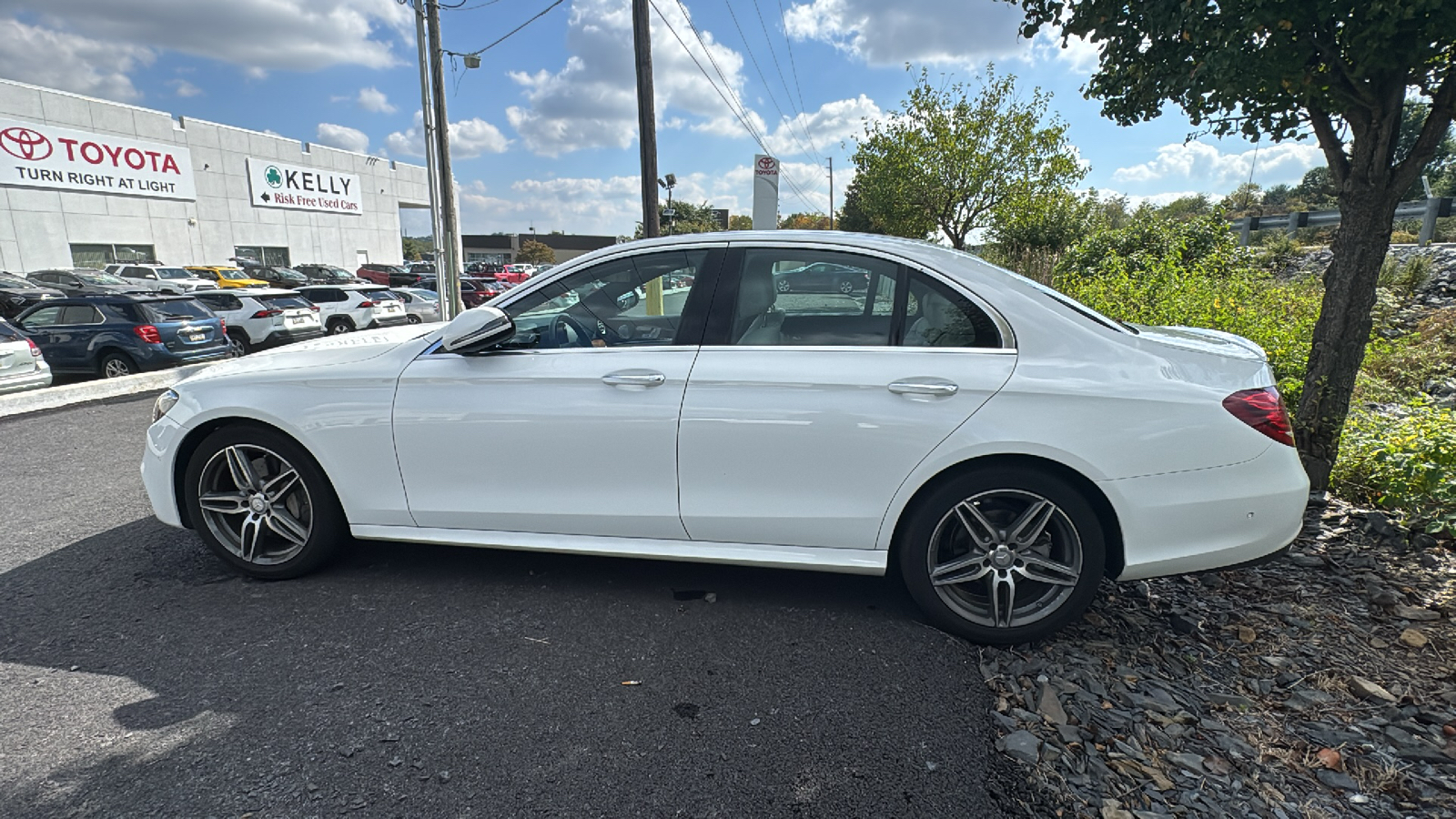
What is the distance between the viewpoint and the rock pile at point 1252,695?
7.52 feet

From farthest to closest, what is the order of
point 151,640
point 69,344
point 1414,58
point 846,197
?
point 846,197 → point 69,344 → point 1414,58 → point 151,640

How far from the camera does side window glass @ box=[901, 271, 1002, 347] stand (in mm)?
3080

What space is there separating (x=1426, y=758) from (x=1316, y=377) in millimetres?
2608

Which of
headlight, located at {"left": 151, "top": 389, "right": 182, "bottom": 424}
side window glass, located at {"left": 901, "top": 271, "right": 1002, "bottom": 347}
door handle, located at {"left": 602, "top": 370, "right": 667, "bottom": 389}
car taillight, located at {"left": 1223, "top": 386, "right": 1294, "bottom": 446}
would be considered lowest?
headlight, located at {"left": 151, "top": 389, "right": 182, "bottom": 424}

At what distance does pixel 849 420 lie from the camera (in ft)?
9.89

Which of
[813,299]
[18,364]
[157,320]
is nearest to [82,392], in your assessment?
[18,364]

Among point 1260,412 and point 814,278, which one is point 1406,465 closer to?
point 1260,412

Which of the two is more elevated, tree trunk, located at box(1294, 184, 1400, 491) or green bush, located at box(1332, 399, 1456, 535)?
tree trunk, located at box(1294, 184, 1400, 491)

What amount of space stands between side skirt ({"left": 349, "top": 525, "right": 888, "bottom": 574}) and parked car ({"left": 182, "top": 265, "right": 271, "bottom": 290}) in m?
33.0

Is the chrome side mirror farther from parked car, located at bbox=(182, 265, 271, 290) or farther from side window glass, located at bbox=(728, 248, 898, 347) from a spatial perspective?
parked car, located at bbox=(182, 265, 271, 290)

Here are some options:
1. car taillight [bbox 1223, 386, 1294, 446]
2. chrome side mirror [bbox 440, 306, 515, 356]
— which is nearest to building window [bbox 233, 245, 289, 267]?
chrome side mirror [bbox 440, 306, 515, 356]

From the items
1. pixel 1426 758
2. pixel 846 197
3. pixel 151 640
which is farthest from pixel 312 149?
pixel 1426 758

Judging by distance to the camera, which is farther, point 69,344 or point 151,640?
point 69,344

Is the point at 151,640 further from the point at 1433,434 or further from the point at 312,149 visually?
the point at 312,149
